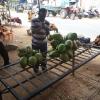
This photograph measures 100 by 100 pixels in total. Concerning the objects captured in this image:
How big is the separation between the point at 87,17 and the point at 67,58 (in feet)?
50.6

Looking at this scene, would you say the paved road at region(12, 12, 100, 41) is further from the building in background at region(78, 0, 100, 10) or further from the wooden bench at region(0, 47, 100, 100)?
the building in background at region(78, 0, 100, 10)

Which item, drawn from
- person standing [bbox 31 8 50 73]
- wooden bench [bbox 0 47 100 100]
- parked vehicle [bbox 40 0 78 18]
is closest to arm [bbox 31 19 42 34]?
person standing [bbox 31 8 50 73]

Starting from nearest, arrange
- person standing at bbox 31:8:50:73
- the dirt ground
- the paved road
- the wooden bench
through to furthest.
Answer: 1. the wooden bench
2. the dirt ground
3. person standing at bbox 31:8:50:73
4. the paved road

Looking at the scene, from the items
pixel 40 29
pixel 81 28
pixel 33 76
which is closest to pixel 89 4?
pixel 81 28

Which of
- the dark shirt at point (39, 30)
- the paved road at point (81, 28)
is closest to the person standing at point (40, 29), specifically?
the dark shirt at point (39, 30)

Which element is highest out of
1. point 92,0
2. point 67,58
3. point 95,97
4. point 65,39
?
point 92,0

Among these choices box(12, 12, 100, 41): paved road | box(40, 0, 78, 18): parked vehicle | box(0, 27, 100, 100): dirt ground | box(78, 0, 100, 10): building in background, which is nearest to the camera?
box(0, 27, 100, 100): dirt ground

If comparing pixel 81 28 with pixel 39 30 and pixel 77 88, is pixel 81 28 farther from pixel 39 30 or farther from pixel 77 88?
pixel 77 88

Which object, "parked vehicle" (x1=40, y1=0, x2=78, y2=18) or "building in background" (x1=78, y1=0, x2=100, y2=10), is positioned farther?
"building in background" (x1=78, y1=0, x2=100, y2=10)

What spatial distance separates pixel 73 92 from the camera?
350 centimetres

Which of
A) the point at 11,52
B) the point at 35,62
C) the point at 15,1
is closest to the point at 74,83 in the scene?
the point at 35,62

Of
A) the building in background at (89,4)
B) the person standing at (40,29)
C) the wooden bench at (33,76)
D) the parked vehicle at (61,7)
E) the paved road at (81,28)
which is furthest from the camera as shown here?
the building in background at (89,4)

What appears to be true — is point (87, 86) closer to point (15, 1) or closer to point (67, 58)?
point (67, 58)

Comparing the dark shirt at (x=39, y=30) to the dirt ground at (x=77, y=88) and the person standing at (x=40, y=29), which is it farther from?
the dirt ground at (x=77, y=88)
